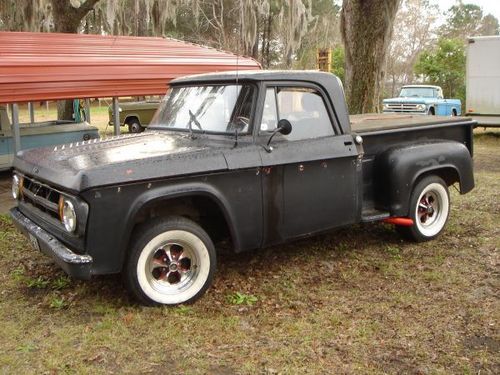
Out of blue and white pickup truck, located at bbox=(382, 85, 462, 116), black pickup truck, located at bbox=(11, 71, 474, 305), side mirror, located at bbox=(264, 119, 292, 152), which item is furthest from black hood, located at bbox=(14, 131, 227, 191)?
blue and white pickup truck, located at bbox=(382, 85, 462, 116)

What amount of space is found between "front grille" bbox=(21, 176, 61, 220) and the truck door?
171 cm

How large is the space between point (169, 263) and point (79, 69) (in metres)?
5.80

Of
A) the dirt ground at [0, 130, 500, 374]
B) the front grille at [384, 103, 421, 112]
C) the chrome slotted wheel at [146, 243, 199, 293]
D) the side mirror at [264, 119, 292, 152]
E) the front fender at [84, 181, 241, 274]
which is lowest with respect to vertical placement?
the dirt ground at [0, 130, 500, 374]

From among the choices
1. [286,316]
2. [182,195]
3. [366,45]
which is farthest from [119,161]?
[366,45]

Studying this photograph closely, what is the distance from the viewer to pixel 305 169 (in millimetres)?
4883

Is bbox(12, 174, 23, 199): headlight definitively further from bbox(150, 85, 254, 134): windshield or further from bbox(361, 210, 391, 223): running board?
bbox(361, 210, 391, 223): running board

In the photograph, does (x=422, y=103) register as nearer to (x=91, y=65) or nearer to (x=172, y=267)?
(x=91, y=65)

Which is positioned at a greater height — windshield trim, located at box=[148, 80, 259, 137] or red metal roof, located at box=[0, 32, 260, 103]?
red metal roof, located at box=[0, 32, 260, 103]

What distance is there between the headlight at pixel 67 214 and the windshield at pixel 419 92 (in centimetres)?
1864

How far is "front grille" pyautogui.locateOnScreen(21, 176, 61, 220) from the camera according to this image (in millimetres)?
4397

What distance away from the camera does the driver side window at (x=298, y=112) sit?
4.85m

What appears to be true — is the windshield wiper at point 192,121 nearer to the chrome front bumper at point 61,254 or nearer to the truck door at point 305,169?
the truck door at point 305,169

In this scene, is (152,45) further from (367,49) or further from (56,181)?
(56,181)

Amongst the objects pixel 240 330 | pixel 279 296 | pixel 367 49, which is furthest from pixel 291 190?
pixel 367 49
